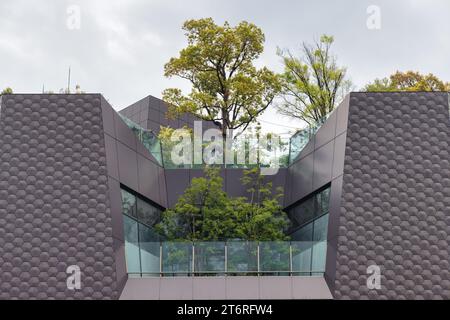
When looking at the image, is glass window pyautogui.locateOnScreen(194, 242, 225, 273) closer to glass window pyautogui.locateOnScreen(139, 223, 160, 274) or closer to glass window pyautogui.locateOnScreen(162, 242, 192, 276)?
glass window pyautogui.locateOnScreen(162, 242, 192, 276)

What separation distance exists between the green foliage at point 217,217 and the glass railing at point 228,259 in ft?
7.38

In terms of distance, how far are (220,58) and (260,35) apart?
2513 millimetres

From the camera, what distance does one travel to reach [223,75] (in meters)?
40.6

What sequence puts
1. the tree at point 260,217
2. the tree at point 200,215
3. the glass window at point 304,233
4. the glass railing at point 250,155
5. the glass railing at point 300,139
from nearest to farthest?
the glass window at point 304,233 → the tree at point 260,217 → the tree at point 200,215 → the glass railing at point 300,139 → the glass railing at point 250,155

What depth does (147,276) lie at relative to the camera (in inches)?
936

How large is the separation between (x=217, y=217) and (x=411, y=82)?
34557mm

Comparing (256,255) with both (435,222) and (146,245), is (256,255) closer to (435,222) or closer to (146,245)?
(146,245)

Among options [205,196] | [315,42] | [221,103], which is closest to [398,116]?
[205,196]

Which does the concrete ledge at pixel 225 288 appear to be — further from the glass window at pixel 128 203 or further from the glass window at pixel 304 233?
the glass window at pixel 304 233

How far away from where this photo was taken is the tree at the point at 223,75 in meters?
39.7

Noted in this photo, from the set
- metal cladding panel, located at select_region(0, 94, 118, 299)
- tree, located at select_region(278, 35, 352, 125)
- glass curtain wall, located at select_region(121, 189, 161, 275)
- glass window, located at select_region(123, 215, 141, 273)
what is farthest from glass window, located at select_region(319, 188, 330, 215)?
tree, located at select_region(278, 35, 352, 125)

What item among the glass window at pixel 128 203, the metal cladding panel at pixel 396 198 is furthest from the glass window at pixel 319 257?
the glass window at pixel 128 203

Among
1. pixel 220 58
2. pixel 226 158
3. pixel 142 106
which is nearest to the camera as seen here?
pixel 226 158

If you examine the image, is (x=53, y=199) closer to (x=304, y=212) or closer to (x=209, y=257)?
(x=209, y=257)
